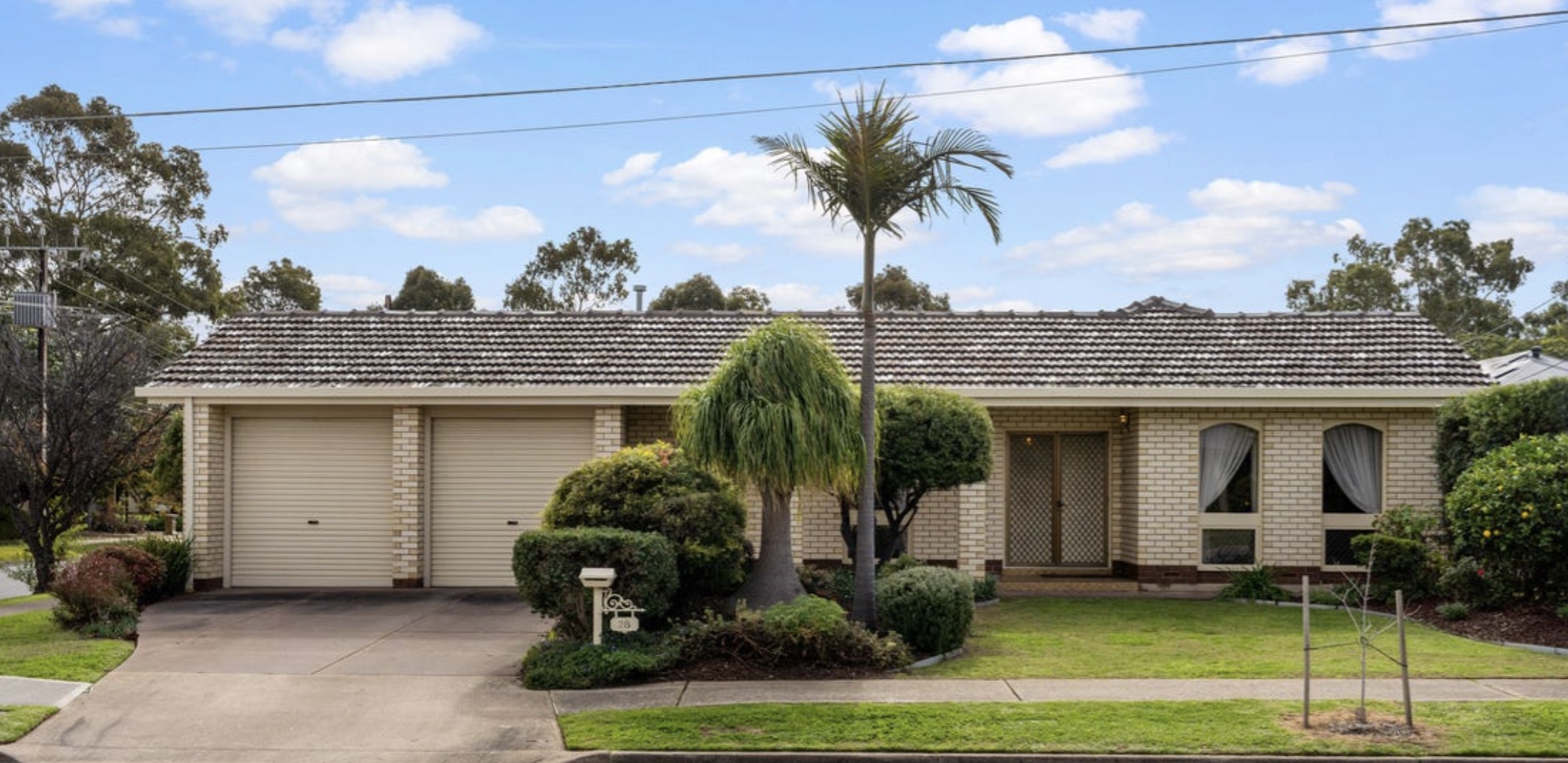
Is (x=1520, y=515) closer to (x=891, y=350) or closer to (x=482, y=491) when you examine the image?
(x=891, y=350)

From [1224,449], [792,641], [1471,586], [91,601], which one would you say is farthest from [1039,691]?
[91,601]

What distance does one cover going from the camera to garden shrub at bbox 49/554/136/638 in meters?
12.9

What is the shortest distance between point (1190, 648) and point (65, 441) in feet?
47.6

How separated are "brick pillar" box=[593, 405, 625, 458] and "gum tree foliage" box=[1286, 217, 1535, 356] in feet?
140

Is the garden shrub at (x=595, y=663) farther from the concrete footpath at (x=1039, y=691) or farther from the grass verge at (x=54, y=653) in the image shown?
the grass verge at (x=54, y=653)

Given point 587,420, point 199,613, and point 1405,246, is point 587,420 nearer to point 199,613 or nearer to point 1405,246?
point 199,613

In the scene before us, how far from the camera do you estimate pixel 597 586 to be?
10.5 m

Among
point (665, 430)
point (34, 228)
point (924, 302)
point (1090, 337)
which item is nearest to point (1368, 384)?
point (1090, 337)

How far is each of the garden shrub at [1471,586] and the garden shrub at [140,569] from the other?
1449 centimetres

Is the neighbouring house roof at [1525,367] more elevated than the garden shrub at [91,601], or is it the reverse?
the neighbouring house roof at [1525,367]

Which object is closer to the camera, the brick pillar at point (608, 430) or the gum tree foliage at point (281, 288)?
the brick pillar at point (608, 430)

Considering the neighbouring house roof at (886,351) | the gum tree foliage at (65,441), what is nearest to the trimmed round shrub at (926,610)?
the neighbouring house roof at (886,351)

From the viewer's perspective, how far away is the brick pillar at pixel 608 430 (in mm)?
16344

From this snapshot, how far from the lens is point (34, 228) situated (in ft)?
136
